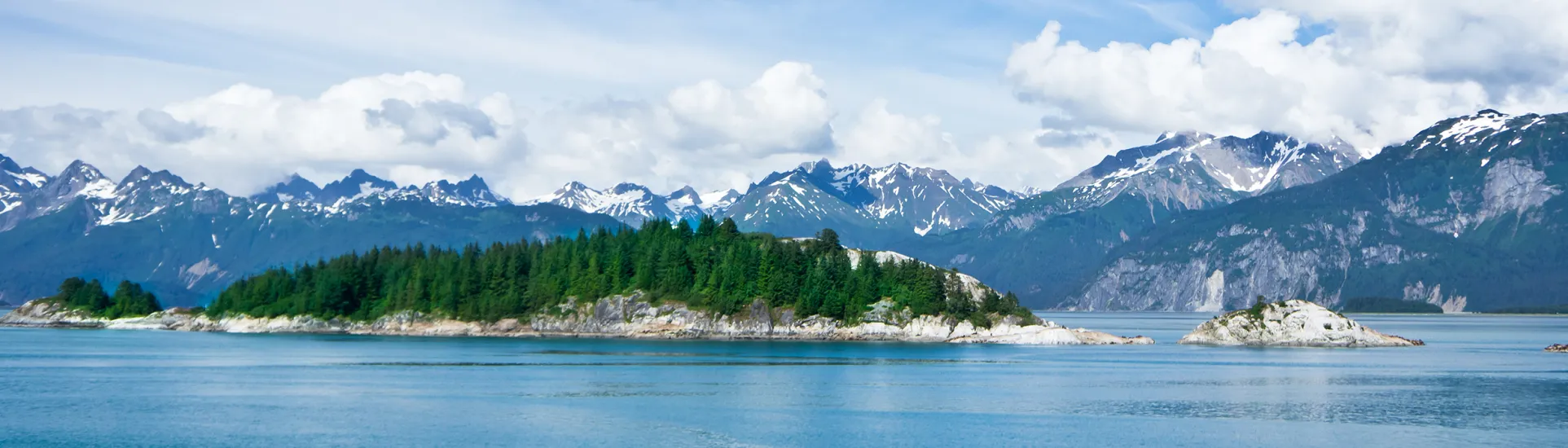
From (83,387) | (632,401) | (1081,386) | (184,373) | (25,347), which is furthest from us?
(25,347)

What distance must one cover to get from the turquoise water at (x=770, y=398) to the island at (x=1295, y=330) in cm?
2017


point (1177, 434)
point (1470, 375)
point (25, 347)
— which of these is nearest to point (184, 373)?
point (25, 347)

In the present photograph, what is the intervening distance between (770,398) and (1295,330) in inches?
4233

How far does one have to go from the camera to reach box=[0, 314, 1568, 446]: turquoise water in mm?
75688

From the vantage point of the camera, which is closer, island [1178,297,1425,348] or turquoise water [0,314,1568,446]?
turquoise water [0,314,1568,446]

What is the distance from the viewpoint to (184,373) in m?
121

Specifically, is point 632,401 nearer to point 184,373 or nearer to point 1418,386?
point 184,373

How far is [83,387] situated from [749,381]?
48732mm

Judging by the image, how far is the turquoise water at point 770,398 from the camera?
248 feet

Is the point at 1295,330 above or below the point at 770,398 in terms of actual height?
above

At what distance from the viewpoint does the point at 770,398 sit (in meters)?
97.1

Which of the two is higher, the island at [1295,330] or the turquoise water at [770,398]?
the island at [1295,330]

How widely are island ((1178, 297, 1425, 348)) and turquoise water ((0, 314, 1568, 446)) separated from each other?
66.2ft

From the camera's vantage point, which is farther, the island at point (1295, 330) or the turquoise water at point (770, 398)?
the island at point (1295, 330)
